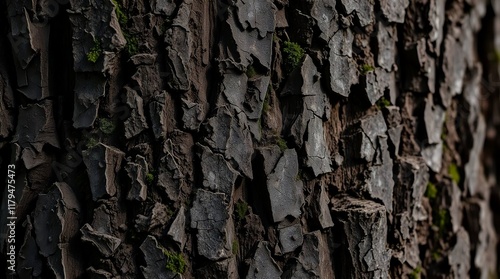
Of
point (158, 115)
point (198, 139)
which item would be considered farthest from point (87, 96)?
point (198, 139)

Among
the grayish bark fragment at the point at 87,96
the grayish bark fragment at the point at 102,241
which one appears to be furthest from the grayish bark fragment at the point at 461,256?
the grayish bark fragment at the point at 87,96

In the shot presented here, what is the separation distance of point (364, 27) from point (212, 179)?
0.62 m

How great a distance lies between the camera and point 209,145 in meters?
1.57

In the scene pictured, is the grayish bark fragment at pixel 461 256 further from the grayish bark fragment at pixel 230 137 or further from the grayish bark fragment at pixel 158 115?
the grayish bark fragment at pixel 158 115

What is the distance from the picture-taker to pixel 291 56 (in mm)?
1663

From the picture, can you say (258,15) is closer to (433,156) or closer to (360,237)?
(360,237)

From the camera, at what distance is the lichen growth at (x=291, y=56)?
5.46ft

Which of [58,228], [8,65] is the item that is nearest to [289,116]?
[58,228]

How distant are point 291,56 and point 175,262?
587mm

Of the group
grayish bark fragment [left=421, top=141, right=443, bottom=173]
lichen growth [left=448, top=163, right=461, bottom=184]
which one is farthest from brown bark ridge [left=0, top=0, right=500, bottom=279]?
lichen growth [left=448, top=163, right=461, bottom=184]

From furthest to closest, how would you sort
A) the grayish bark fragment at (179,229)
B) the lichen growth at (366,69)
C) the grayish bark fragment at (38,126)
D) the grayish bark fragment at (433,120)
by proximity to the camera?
the grayish bark fragment at (433,120)
the lichen growth at (366,69)
the grayish bark fragment at (38,126)
the grayish bark fragment at (179,229)

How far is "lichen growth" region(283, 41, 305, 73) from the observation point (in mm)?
1663

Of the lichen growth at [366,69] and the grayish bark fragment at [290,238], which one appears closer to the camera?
the grayish bark fragment at [290,238]

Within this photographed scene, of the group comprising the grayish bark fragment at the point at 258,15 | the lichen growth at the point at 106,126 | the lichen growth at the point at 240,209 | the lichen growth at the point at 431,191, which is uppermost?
the grayish bark fragment at the point at 258,15
